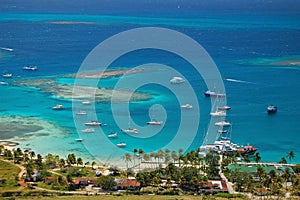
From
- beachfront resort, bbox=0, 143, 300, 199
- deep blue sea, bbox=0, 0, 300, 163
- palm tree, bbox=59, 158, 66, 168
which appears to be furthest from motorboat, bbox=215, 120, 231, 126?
palm tree, bbox=59, 158, 66, 168

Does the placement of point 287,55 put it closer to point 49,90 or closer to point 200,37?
point 200,37

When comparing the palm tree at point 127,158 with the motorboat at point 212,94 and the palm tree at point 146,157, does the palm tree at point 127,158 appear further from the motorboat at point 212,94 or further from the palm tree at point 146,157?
the motorboat at point 212,94

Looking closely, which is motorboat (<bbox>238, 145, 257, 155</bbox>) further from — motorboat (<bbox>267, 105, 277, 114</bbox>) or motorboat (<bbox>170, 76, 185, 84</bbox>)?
motorboat (<bbox>170, 76, 185, 84</bbox>)

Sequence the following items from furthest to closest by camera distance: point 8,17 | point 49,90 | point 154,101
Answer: point 8,17 < point 49,90 < point 154,101

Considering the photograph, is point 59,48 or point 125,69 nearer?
point 125,69

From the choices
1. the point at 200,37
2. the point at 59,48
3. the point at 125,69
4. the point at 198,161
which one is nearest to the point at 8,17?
the point at 59,48

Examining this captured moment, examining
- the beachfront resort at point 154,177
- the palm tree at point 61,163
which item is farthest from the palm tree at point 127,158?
the palm tree at point 61,163
